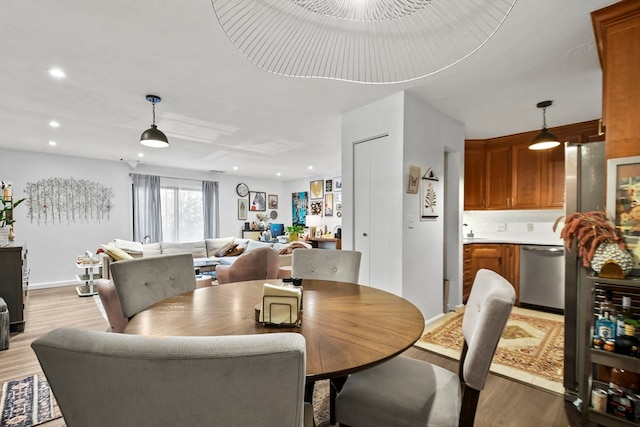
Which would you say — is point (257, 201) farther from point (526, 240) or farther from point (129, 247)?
point (526, 240)

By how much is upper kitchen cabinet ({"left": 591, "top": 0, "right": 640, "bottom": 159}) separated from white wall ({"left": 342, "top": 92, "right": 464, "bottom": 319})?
142cm

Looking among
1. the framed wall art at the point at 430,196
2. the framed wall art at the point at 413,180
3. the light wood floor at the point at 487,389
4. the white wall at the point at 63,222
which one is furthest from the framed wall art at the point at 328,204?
the light wood floor at the point at 487,389

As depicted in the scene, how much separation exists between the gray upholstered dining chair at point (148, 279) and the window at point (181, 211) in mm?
5597

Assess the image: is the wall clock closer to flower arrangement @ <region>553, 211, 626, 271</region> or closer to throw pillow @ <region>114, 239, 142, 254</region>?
throw pillow @ <region>114, 239, 142, 254</region>

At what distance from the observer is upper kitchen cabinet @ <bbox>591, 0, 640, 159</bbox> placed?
5.21ft

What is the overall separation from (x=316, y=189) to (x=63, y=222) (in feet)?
17.8

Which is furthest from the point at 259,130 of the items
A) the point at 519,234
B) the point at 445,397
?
the point at 519,234

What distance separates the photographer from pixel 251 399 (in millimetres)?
525

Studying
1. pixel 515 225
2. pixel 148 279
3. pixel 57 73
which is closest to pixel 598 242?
pixel 148 279

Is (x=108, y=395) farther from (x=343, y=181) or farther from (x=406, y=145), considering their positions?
(x=343, y=181)

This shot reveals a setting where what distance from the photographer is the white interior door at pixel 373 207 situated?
9.82 ft

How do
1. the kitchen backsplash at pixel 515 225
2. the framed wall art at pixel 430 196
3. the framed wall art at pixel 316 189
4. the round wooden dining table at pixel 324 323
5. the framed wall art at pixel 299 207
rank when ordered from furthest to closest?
1. the framed wall art at pixel 299 207
2. the framed wall art at pixel 316 189
3. the kitchen backsplash at pixel 515 225
4. the framed wall art at pixel 430 196
5. the round wooden dining table at pixel 324 323

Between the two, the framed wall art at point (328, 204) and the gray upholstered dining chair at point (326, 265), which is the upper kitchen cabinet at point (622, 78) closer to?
the gray upholstered dining chair at point (326, 265)

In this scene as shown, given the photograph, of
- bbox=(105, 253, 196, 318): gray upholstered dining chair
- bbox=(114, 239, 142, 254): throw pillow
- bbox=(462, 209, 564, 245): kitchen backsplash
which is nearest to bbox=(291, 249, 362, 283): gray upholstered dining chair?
bbox=(105, 253, 196, 318): gray upholstered dining chair
